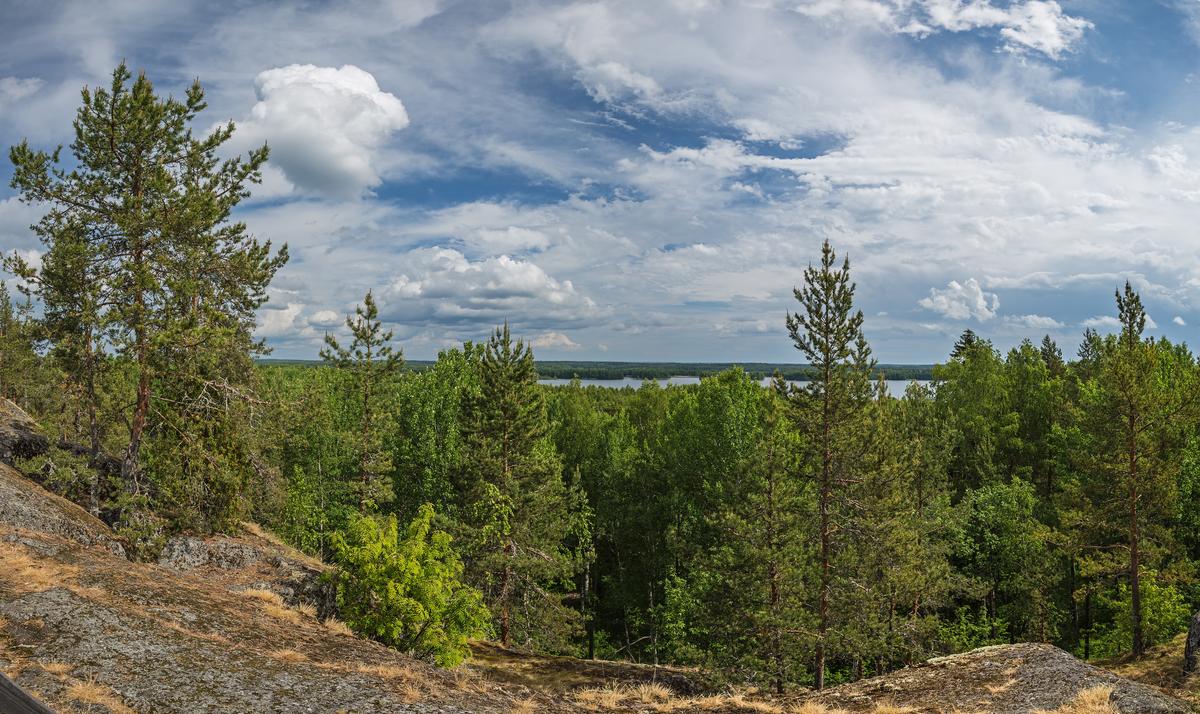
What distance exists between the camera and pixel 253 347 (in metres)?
22.2

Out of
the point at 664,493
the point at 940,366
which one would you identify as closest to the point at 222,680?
the point at 664,493

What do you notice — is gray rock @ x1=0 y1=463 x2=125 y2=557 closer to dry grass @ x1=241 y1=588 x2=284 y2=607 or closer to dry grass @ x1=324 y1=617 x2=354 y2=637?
dry grass @ x1=241 y1=588 x2=284 y2=607

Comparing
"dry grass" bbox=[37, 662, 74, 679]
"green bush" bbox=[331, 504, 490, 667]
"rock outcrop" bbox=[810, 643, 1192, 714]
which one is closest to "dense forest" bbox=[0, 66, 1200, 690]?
"green bush" bbox=[331, 504, 490, 667]

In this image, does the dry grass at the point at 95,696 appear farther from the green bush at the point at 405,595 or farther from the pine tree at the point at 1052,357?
the pine tree at the point at 1052,357

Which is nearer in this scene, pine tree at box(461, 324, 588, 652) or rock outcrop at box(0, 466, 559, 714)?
rock outcrop at box(0, 466, 559, 714)

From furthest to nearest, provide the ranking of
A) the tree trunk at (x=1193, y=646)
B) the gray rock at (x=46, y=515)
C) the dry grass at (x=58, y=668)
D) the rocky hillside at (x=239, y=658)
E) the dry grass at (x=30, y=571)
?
the tree trunk at (x=1193, y=646), the gray rock at (x=46, y=515), the dry grass at (x=30, y=571), the rocky hillside at (x=239, y=658), the dry grass at (x=58, y=668)

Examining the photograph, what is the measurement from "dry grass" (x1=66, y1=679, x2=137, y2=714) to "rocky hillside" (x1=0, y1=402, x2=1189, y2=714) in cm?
2

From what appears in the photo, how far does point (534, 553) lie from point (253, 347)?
13582 mm

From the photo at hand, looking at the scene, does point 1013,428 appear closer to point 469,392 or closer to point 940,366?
point 940,366

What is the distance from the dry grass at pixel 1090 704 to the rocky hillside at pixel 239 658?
0.04 meters

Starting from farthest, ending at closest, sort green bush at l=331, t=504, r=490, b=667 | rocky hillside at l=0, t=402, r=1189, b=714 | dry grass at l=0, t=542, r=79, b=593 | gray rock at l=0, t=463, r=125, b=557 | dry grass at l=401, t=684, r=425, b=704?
gray rock at l=0, t=463, r=125, b=557 < green bush at l=331, t=504, r=490, b=667 < dry grass at l=0, t=542, r=79, b=593 < dry grass at l=401, t=684, r=425, b=704 < rocky hillside at l=0, t=402, r=1189, b=714

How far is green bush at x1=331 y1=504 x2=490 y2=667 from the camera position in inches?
554

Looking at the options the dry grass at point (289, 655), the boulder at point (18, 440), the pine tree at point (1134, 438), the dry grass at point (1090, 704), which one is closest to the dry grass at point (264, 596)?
the dry grass at point (289, 655)

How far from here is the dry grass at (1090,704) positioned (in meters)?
12.3
